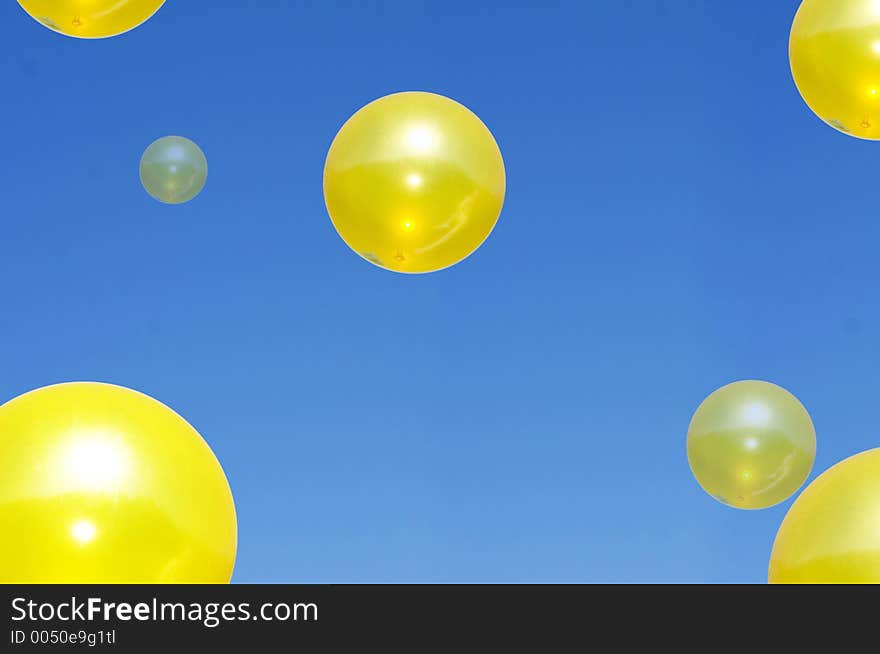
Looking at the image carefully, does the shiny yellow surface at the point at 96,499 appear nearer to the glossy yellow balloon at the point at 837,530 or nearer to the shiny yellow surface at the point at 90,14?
the glossy yellow balloon at the point at 837,530

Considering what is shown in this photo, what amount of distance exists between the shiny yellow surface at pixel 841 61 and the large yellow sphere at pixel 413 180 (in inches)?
79.7

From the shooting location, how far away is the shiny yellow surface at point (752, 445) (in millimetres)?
8117

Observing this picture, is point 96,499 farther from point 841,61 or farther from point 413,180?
point 841,61

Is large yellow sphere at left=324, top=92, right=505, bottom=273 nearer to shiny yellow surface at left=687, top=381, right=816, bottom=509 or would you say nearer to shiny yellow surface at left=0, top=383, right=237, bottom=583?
shiny yellow surface at left=687, top=381, right=816, bottom=509

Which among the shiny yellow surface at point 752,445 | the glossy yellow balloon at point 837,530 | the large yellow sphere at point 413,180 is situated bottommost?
the glossy yellow balloon at point 837,530

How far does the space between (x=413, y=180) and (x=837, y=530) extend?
328 cm

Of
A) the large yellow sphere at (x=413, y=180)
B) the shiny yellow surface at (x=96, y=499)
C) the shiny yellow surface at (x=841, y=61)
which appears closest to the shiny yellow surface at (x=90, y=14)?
the large yellow sphere at (x=413, y=180)

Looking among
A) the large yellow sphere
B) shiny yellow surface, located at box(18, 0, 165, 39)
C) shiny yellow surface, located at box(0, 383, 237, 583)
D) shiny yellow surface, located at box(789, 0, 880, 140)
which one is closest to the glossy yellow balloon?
shiny yellow surface, located at box(0, 383, 237, 583)

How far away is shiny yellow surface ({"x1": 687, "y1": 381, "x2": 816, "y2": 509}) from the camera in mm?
8117

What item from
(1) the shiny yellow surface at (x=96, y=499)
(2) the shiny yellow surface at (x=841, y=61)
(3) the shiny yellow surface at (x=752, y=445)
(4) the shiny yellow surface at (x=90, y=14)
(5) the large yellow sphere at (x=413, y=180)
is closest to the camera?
(1) the shiny yellow surface at (x=96, y=499)
